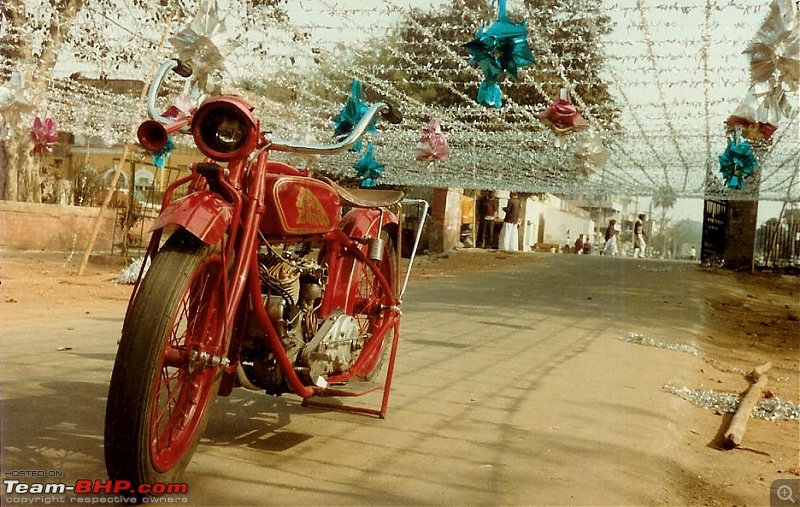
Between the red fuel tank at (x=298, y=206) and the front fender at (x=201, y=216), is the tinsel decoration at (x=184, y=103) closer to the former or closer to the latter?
the red fuel tank at (x=298, y=206)

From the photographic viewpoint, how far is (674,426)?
429 cm

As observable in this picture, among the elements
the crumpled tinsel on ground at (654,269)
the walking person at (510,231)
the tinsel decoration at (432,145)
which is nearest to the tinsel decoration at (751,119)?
the tinsel decoration at (432,145)

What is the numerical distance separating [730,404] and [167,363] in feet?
12.9

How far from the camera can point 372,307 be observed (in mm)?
4176

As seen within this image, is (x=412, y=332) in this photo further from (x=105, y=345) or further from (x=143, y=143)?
(x=143, y=143)

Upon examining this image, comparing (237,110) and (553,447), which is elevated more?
(237,110)

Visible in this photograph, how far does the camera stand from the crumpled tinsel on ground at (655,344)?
7.14 m

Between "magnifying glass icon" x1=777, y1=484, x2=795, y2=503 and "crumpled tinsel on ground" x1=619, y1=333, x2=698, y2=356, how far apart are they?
378 cm

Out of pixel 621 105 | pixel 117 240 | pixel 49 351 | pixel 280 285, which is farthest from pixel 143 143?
pixel 117 240

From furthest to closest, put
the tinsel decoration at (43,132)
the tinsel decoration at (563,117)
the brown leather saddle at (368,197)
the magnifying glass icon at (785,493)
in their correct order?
the tinsel decoration at (43,132)
the tinsel decoration at (563,117)
the brown leather saddle at (368,197)
the magnifying glass icon at (785,493)

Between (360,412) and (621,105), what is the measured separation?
8.08 meters

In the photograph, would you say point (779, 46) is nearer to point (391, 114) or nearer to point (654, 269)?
point (391, 114)

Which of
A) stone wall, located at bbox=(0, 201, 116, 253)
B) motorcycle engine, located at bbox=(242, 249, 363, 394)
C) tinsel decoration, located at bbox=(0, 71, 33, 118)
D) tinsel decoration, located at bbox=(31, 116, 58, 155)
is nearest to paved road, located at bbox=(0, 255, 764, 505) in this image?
motorcycle engine, located at bbox=(242, 249, 363, 394)

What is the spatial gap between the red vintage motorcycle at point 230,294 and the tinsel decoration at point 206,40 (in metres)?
4.03
